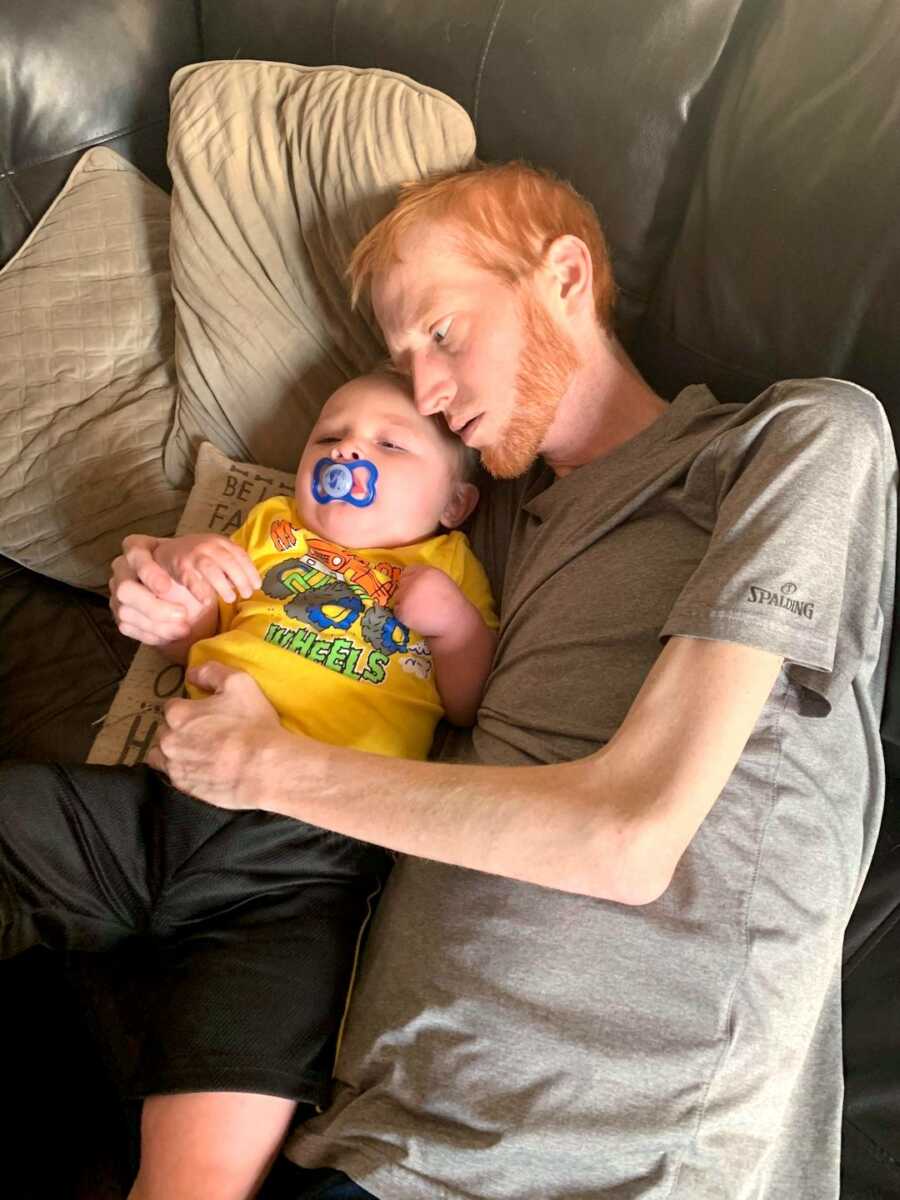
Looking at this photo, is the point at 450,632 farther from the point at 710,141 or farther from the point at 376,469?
the point at 710,141

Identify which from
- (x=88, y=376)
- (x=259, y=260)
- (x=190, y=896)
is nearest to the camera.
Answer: (x=190, y=896)

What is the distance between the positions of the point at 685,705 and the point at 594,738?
0.19 meters

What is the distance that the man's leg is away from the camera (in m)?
1.02

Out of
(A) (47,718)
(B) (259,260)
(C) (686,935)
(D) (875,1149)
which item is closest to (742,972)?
(C) (686,935)

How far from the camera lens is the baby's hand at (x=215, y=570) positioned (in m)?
1.29

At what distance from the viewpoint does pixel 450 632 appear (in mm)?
1320

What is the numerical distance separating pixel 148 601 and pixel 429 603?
37 cm

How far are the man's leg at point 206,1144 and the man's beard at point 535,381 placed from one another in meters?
0.84

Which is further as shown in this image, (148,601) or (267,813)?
(148,601)

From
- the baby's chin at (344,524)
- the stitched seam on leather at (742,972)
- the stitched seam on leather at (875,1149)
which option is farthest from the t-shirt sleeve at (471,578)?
the stitched seam on leather at (875,1149)

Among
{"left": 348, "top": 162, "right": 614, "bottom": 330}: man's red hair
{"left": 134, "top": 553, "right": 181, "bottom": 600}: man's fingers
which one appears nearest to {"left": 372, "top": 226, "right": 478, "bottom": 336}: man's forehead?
{"left": 348, "top": 162, "right": 614, "bottom": 330}: man's red hair

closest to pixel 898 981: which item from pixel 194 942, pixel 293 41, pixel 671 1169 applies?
pixel 671 1169

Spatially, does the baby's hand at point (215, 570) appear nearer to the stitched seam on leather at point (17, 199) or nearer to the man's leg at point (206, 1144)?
the man's leg at point (206, 1144)

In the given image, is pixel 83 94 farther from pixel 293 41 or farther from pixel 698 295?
pixel 698 295
